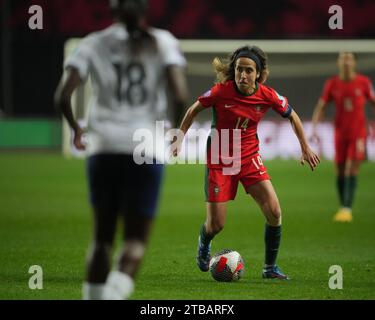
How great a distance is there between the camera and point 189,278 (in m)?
8.81

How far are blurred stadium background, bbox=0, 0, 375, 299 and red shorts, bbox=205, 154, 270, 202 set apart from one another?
503 centimetres

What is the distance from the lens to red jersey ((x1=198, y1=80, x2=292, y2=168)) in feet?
28.4

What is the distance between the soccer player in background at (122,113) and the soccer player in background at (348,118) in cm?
857

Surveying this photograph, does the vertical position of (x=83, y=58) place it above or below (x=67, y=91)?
above

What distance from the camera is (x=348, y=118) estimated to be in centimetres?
1452

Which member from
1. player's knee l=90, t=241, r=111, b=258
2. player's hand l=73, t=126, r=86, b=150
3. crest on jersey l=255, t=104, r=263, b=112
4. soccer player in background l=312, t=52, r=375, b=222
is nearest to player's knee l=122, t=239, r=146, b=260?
player's knee l=90, t=241, r=111, b=258

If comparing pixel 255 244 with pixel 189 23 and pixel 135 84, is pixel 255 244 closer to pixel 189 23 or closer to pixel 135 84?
pixel 135 84

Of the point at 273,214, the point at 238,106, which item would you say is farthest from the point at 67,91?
the point at 273,214

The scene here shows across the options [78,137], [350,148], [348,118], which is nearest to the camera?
[78,137]

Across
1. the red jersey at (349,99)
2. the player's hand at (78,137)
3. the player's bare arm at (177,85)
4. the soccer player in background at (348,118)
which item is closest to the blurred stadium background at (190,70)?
the soccer player in background at (348,118)

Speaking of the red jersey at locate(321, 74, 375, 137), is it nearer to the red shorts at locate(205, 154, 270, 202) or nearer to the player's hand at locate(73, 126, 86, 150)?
the red shorts at locate(205, 154, 270, 202)

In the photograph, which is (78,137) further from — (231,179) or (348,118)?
(348,118)

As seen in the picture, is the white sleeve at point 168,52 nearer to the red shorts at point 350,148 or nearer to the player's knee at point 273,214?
the player's knee at point 273,214

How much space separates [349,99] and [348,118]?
29 centimetres
